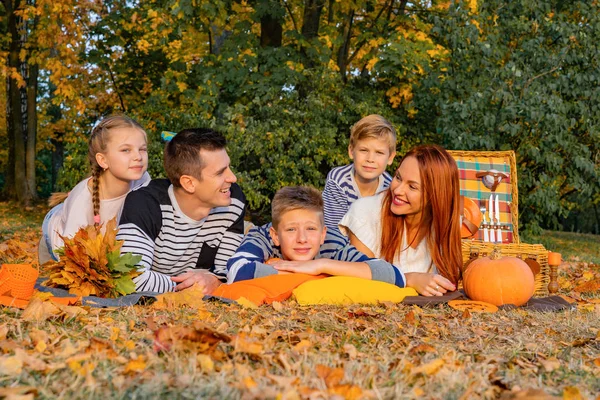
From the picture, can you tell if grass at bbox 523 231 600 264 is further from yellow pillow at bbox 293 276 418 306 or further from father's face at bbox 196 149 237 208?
father's face at bbox 196 149 237 208

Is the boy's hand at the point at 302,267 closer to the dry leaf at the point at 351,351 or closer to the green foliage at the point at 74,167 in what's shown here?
the dry leaf at the point at 351,351

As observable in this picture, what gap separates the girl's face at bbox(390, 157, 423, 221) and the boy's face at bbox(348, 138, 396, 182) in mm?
939

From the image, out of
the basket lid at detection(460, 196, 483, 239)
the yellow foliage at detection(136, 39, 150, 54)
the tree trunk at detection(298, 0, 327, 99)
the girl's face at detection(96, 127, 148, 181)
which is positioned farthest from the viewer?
the yellow foliage at detection(136, 39, 150, 54)

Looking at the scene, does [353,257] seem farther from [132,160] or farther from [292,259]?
[132,160]

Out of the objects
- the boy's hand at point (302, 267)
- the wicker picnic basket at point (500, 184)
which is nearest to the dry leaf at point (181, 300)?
the boy's hand at point (302, 267)

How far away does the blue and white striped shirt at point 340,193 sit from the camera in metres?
5.83

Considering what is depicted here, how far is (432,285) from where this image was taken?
184 inches

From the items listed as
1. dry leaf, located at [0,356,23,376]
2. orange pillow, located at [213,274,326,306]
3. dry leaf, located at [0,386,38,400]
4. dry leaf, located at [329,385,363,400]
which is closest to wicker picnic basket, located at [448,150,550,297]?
orange pillow, located at [213,274,326,306]

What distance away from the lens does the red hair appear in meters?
4.77

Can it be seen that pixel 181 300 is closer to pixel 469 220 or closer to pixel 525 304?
pixel 525 304

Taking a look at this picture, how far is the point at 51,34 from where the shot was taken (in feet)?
42.3

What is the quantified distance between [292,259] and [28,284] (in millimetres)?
1700

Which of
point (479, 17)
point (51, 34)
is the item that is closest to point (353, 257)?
point (479, 17)

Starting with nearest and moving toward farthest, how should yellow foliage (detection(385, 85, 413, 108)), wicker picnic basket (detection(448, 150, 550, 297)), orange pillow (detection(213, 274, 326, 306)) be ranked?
orange pillow (detection(213, 274, 326, 306))
wicker picnic basket (detection(448, 150, 550, 297))
yellow foliage (detection(385, 85, 413, 108))
